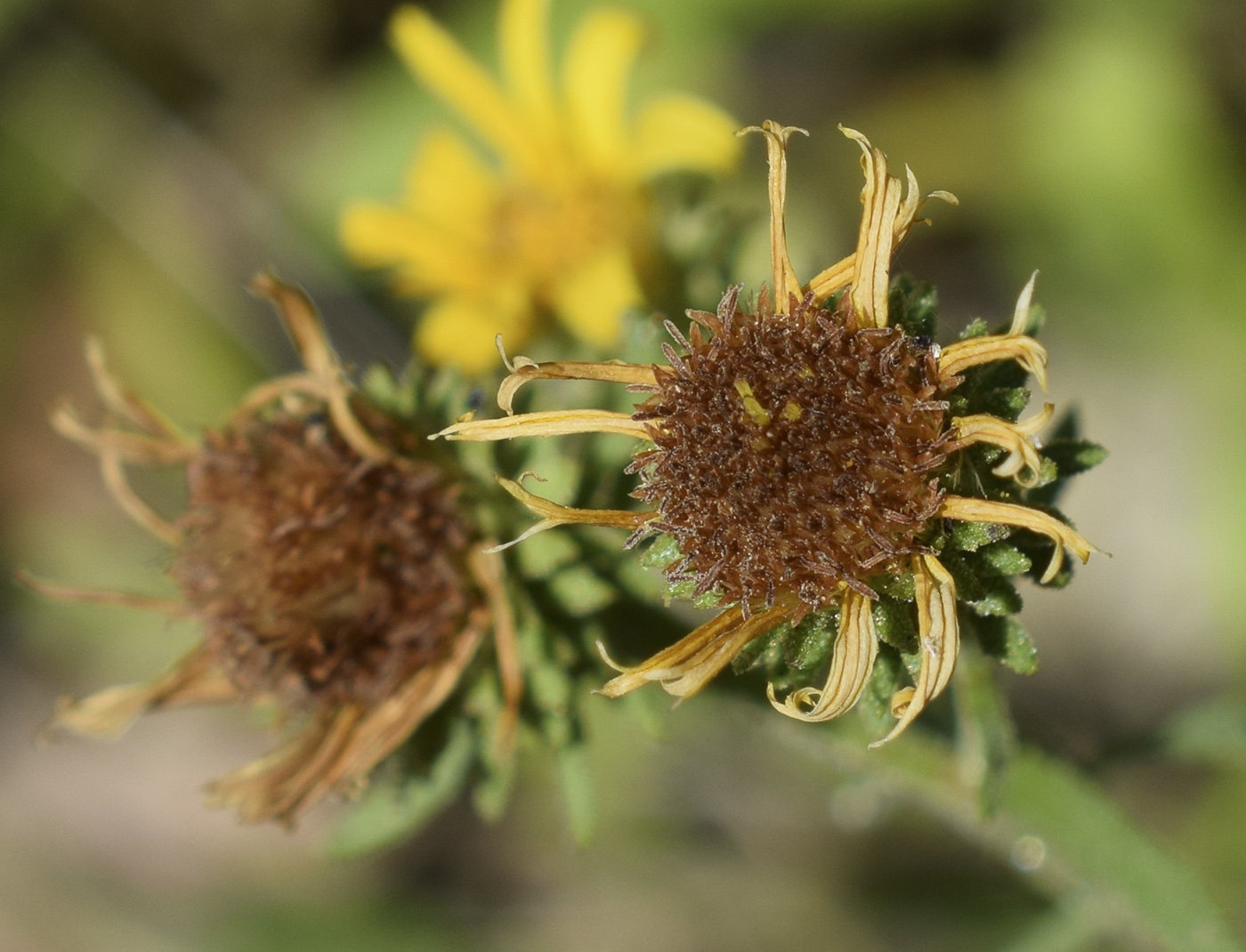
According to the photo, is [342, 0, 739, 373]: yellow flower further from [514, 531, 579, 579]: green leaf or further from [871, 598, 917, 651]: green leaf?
[871, 598, 917, 651]: green leaf

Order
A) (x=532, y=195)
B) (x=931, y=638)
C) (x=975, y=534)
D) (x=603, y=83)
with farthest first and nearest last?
1. (x=532, y=195)
2. (x=603, y=83)
3. (x=975, y=534)
4. (x=931, y=638)

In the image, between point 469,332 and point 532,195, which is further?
point 532,195

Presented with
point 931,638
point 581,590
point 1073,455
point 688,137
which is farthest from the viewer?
point 688,137

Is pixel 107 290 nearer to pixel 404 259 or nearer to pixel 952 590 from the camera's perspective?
pixel 404 259

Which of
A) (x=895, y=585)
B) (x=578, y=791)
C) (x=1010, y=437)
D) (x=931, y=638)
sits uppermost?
(x=1010, y=437)

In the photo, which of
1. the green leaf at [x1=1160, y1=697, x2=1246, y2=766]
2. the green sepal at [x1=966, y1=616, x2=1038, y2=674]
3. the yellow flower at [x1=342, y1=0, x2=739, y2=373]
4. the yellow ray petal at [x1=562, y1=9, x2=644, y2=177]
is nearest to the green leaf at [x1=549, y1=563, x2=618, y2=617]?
the green sepal at [x1=966, y1=616, x2=1038, y2=674]

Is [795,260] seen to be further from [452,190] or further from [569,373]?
[569,373]

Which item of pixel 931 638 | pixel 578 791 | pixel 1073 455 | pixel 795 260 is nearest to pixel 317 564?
pixel 578 791
